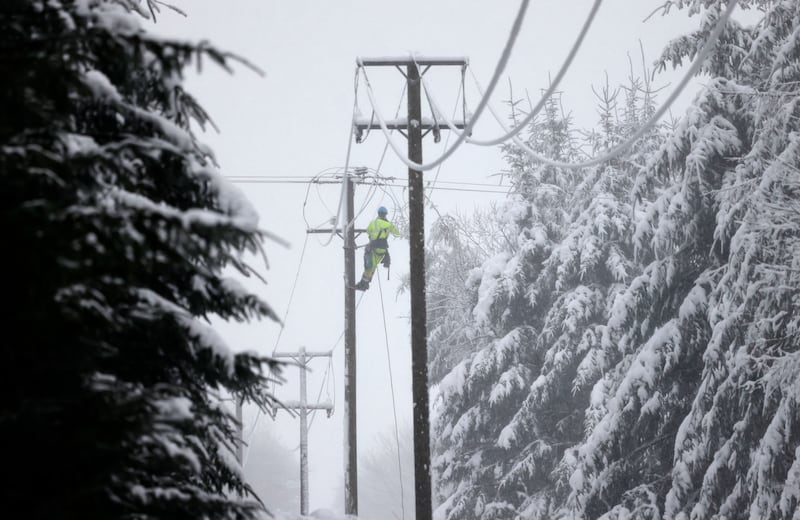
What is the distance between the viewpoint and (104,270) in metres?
3.51

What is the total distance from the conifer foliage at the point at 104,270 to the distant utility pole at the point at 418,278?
615cm

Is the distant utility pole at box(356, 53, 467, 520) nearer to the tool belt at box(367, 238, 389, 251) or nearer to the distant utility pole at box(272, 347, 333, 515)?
the tool belt at box(367, 238, 389, 251)

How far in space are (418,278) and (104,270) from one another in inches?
304

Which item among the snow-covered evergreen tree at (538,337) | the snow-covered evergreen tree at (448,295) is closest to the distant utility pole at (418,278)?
the snow-covered evergreen tree at (538,337)

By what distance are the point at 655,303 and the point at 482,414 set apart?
8.08 m

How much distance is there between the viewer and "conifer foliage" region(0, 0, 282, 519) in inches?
134

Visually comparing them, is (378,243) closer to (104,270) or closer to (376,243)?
(376,243)

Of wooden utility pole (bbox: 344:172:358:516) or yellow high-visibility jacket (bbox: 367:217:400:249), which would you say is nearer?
wooden utility pole (bbox: 344:172:358:516)

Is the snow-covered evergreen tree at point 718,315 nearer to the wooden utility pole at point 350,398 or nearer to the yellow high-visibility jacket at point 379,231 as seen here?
the wooden utility pole at point 350,398

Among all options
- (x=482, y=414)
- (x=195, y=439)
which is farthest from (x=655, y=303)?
(x=195, y=439)

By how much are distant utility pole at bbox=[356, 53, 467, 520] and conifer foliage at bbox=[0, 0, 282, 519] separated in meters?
6.15

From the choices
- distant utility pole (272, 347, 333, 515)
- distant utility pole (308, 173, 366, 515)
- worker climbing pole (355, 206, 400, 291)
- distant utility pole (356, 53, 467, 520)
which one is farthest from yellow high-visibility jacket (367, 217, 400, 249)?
distant utility pole (356, 53, 467, 520)

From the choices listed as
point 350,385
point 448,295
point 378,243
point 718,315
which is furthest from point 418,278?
point 448,295

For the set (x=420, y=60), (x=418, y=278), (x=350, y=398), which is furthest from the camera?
(x=350, y=398)
